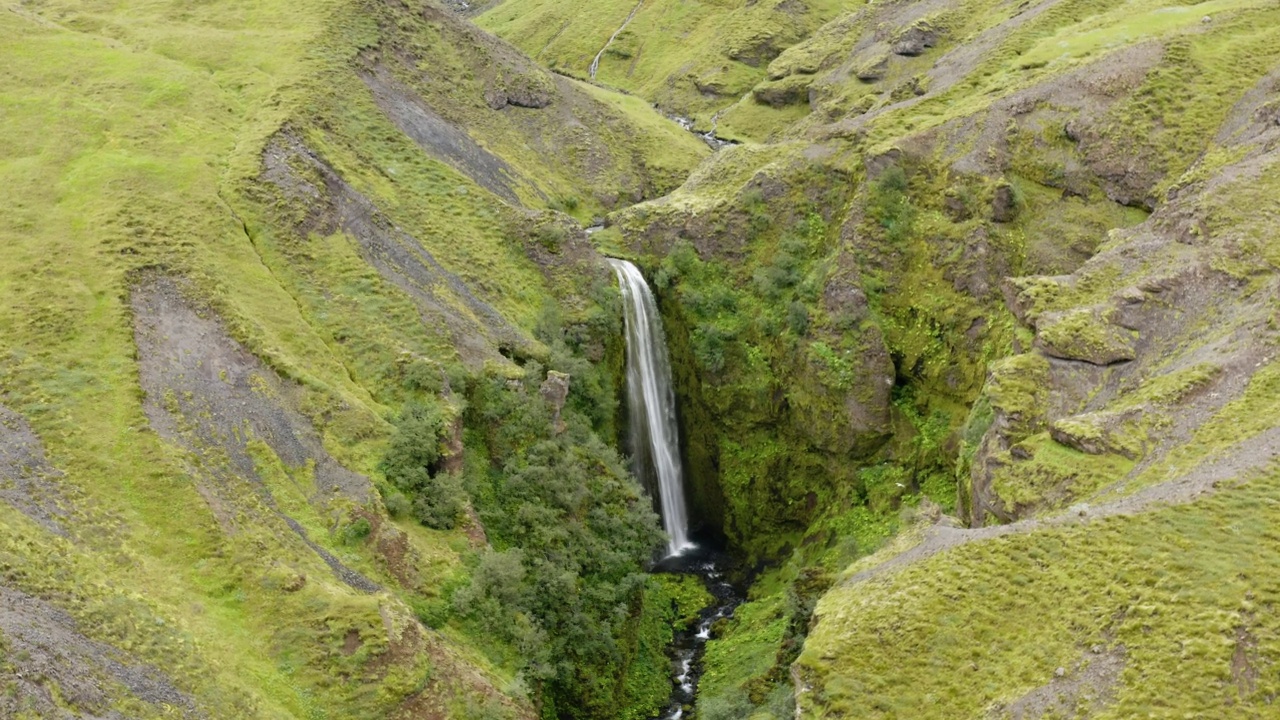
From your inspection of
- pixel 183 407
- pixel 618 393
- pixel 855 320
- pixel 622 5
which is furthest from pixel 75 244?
pixel 622 5

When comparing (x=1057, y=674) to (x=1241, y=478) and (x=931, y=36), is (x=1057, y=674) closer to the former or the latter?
(x=1241, y=478)

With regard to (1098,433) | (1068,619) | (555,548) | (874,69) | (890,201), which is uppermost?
(874,69)

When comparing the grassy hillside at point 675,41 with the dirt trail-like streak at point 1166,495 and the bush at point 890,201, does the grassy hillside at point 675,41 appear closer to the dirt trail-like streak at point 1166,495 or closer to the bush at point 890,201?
the bush at point 890,201

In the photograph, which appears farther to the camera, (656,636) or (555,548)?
(656,636)

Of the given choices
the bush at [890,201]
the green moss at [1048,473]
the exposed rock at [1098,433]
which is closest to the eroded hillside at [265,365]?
the bush at [890,201]

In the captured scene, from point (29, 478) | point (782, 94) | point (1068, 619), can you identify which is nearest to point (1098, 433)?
point (1068, 619)

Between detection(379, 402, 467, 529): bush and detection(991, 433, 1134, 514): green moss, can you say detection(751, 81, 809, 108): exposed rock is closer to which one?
detection(991, 433, 1134, 514): green moss

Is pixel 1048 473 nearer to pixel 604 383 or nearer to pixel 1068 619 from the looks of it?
pixel 1068 619
